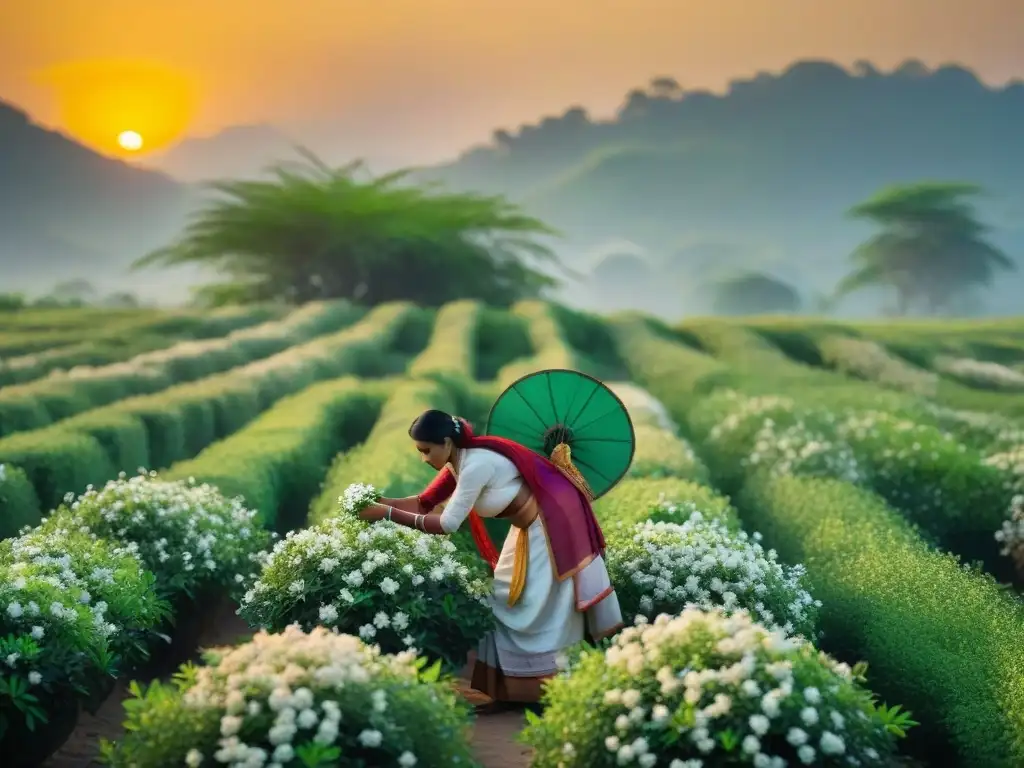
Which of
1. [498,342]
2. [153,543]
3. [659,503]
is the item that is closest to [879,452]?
[659,503]

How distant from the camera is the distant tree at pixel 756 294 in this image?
4011cm

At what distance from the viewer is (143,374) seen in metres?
15.0

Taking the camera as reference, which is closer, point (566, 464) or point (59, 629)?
point (59, 629)

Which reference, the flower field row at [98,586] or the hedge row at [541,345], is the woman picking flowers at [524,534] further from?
the hedge row at [541,345]

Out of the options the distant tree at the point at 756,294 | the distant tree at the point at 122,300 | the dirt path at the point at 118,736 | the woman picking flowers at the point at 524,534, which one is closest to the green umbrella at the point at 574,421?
the woman picking flowers at the point at 524,534

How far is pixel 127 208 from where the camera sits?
92.4 ft

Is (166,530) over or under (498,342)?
under

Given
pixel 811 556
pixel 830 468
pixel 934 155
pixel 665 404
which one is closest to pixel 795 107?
pixel 934 155

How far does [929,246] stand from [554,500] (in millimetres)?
30863

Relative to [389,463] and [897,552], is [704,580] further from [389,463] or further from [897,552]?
[389,463]

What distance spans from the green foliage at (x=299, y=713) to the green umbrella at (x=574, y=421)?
2132 millimetres

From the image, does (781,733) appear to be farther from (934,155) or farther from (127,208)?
→ (934,155)

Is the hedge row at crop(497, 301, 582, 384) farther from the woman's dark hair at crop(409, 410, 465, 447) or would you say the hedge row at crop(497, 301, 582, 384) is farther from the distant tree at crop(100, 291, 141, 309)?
the distant tree at crop(100, 291, 141, 309)

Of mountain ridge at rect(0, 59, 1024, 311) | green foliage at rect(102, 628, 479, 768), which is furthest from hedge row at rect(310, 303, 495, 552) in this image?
mountain ridge at rect(0, 59, 1024, 311)
